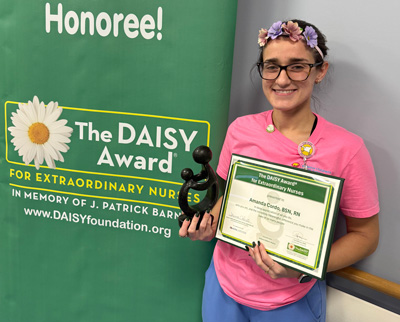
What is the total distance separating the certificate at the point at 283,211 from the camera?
0.87 metres

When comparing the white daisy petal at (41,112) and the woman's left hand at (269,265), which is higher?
the white daisy petal at (41,112)

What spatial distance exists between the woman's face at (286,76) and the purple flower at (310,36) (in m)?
0.01

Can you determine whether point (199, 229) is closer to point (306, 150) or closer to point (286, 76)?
point (306, 150)

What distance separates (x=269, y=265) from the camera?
3.04ft

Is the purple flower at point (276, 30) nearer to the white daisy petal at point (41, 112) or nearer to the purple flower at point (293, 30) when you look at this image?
the purple flower at point (293, 30)

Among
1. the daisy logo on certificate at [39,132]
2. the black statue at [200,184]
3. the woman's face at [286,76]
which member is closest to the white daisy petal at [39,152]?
the daisy logo on certificate at [39,132]

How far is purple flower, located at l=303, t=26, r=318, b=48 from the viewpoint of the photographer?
3.13ft

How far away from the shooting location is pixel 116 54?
124 centimetres

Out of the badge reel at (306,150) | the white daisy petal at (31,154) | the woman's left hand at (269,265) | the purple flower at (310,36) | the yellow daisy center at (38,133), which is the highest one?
the purple flower at (310,36)

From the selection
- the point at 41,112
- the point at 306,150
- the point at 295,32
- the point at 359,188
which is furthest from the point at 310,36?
the point at 41,112

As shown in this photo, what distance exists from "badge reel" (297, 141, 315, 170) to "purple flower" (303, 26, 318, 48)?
0.85 feet

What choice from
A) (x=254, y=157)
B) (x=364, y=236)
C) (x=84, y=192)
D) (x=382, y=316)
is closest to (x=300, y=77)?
(x=254, y=157)

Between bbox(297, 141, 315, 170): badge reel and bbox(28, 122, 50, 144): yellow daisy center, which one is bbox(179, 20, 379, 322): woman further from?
bbox(28, 122, 50, 144): yellow daisy center

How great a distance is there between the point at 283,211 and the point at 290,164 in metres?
0.15
